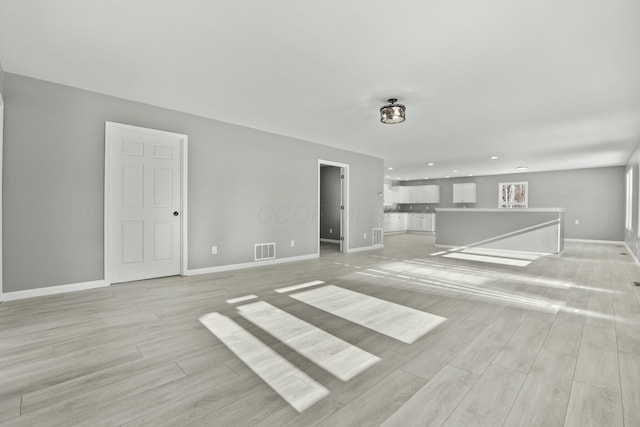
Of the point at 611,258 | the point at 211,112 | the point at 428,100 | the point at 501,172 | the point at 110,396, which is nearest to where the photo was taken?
the point at 110,396

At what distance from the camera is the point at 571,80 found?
3318 millimetres

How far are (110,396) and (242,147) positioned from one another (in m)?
4.19

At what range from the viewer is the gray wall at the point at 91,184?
3312 mm

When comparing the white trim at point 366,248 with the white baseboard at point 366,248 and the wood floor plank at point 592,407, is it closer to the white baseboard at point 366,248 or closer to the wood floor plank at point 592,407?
the white baseboard at point 366,248

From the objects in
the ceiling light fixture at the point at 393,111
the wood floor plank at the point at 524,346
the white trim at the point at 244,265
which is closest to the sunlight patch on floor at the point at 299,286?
the white trim at the point at 244,265

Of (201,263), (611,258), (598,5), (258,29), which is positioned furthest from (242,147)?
(611,258)

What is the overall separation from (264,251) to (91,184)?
277 cm

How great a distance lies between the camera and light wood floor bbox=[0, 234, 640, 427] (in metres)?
1.48

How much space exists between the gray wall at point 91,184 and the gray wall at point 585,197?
955cm

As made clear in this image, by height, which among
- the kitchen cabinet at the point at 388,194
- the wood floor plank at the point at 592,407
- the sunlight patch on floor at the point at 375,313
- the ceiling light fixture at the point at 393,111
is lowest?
the wood floor plank at the point at 592,407

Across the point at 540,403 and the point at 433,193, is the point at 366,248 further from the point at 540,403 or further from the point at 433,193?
the point at 433,193

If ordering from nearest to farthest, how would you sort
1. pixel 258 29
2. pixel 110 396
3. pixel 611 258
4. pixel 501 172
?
1. pixel 110 396
2. pixel 258 29
3. pixel 611 258
4. pixel 501 172

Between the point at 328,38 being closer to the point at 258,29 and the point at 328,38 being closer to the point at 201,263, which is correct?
the point at 258,29

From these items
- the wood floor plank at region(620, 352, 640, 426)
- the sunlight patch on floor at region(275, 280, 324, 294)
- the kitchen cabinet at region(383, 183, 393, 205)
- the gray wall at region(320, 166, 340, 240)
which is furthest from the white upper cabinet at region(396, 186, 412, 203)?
the wood floor plank at region(620, 352, 640, 426)
